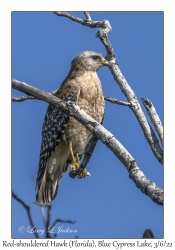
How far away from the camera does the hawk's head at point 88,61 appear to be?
806 centimetres

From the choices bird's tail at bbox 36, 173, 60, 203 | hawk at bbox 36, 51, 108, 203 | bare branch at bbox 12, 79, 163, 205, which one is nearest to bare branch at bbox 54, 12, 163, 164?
bare branch at bbox 12, 79, 163, 205

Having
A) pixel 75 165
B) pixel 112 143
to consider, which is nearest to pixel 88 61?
pixel 75 165

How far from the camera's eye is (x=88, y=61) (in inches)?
323

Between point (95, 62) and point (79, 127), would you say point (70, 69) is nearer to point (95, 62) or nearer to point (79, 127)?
point (95, 62)

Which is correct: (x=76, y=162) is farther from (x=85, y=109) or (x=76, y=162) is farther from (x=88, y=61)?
(x=88, y=61)

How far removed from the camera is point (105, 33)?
6.19 metres

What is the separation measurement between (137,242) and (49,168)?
11.5ft

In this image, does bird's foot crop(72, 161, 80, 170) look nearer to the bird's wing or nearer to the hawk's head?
the bird's wing

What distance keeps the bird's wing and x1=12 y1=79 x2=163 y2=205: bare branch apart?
8.51 feet

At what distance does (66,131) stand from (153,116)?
9.40 ft

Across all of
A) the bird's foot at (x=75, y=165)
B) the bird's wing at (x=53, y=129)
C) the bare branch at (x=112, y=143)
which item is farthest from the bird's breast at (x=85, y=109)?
the bare branch at (x=112, y=143)

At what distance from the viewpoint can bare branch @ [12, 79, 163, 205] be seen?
154 inches

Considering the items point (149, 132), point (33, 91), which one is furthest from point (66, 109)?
point (149, 132)

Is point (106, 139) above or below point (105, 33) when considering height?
below
